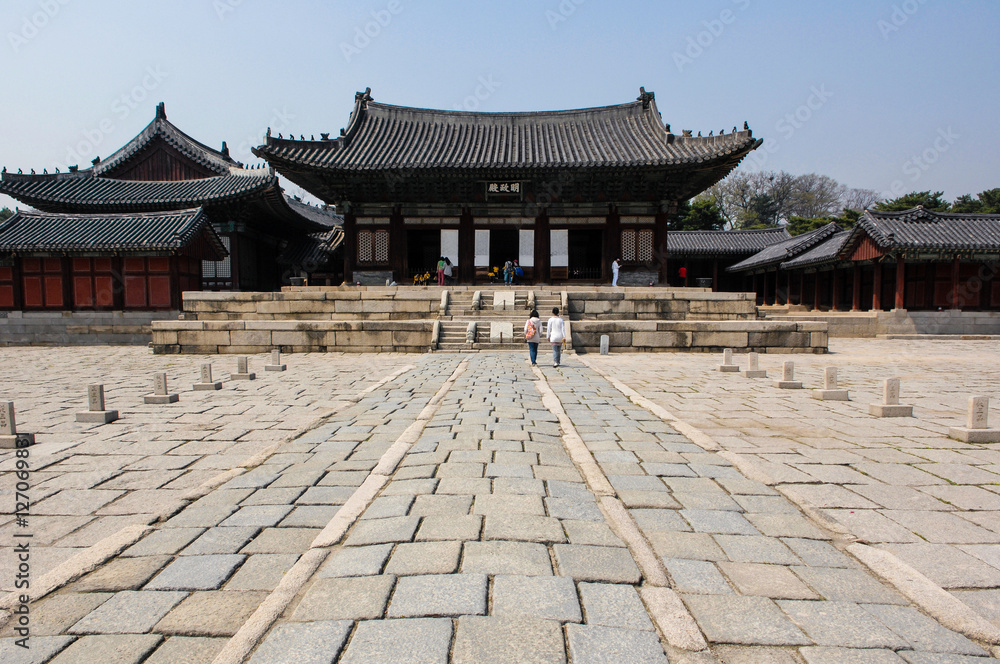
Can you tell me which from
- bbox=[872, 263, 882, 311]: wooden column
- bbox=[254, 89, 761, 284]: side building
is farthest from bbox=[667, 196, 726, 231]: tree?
bbox=[254, 89, 761, 284]: side building

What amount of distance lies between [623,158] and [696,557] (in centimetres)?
1890

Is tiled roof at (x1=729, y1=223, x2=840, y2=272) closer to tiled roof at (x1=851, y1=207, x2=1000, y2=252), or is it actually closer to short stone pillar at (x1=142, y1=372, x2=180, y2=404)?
tiled roof at (x1=851, y1=207, x2=1000, y2=252)

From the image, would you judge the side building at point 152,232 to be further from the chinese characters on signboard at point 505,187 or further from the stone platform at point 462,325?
the chinese characters on signboard at point 505,187

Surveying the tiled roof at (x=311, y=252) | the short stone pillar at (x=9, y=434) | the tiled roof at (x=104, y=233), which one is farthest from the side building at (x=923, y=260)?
the tiled roof at (x=104, y=233)

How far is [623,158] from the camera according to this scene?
19.3 metres

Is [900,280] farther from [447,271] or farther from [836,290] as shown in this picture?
[447,271]

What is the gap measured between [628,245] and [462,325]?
9461 millimetres

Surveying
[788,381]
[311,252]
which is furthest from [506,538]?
[311,252]

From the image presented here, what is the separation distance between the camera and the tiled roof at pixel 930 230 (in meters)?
19.8

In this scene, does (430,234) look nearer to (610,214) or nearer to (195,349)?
(610,214)

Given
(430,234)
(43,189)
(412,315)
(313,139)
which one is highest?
(313,139)

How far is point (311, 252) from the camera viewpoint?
26.7 metres

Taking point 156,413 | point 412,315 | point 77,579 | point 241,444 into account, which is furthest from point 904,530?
point 412,315

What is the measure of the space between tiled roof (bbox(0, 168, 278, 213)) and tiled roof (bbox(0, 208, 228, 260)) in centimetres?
214
